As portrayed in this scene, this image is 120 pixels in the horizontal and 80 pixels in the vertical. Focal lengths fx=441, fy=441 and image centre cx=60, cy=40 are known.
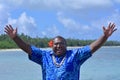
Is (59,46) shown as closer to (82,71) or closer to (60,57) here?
(60,57)

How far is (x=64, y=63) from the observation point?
4.64 m

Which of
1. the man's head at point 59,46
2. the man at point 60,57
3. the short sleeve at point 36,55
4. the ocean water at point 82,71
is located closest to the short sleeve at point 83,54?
the man at point 60,57

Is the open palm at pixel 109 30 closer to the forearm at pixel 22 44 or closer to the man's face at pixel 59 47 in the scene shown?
the man's face at pixel 59 47

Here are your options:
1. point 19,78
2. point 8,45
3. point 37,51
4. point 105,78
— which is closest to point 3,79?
point 19,78

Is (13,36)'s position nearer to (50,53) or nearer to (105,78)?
(50,53)

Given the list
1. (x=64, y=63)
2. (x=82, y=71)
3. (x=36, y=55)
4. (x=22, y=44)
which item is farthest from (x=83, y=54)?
(x=82, y=71)

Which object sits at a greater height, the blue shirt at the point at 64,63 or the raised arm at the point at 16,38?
A: the raised arm at the point at 16,38

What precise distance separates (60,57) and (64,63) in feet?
0.26

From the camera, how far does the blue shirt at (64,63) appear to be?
4617 millimetres

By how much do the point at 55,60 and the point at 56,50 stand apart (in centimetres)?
11

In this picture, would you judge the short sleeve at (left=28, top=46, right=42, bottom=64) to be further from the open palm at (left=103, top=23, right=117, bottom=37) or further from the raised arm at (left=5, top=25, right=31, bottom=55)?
the open palm at (left=103, top=23, right=117, bottom=37)

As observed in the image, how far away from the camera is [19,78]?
20391mm

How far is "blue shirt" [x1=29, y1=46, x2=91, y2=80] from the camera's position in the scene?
4.62 meters

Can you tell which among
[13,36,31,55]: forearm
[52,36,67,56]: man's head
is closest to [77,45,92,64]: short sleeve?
[52,36,67,56]: man's head
